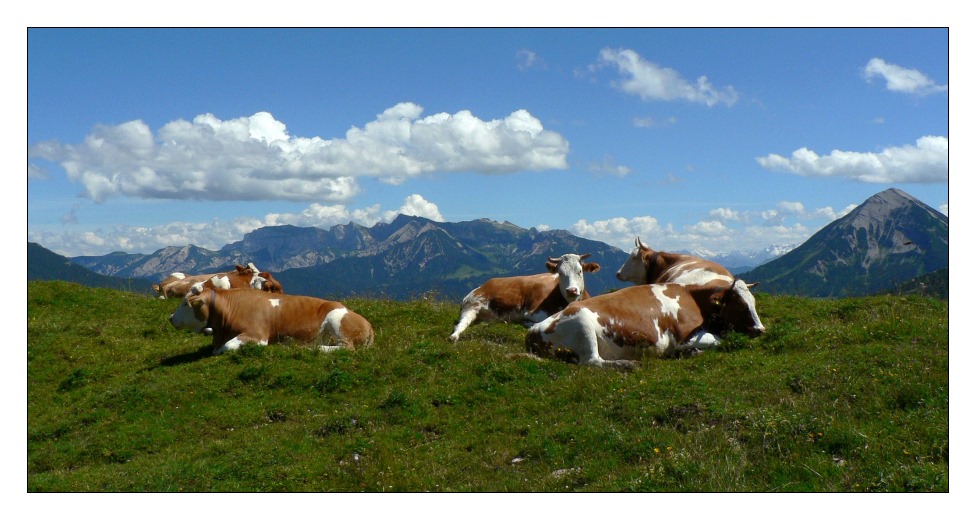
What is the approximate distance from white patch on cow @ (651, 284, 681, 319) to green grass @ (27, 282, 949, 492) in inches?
58.6

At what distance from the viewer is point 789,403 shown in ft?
35.7

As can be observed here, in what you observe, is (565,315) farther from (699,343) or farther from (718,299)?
(718,299)

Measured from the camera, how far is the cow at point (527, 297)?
20281mm

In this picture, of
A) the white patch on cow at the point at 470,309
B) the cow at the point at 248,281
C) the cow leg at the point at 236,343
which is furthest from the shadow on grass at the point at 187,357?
the white patch on cow at the point at 470,309

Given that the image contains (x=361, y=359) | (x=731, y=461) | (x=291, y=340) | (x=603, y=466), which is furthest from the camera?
(x=291, y=340)

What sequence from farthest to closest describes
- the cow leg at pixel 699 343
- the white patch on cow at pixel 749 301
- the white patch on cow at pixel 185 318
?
1. the white patch on cow at pixel 185 318
2. the white patch on cow at pixel 749 301
3. the cow leg at pixel 699 343

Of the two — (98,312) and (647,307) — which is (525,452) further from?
(98,312)

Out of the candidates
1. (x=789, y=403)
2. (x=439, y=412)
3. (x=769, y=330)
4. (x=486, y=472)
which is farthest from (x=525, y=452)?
(x=769, y=330)

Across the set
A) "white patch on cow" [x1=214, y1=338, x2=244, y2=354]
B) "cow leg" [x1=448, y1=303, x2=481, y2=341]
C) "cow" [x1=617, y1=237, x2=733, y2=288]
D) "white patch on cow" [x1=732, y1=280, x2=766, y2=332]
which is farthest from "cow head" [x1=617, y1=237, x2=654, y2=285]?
"white patch on cow" [x1=214, y1=338, x2=244, y2=354]

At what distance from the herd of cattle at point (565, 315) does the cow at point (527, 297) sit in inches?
1.1

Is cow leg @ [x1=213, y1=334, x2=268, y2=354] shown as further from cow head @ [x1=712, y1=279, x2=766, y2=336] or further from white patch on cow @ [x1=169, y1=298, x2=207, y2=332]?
cow head @ [x1=712, y1=279, x2=766, y2=336]

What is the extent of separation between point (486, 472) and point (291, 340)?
8.60 m

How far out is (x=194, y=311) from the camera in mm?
18562

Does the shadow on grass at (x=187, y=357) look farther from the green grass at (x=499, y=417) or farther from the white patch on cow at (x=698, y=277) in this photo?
the white patch on cow at (x=698, y=277)
